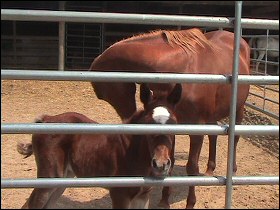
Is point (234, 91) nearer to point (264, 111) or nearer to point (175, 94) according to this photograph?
point (175, 94)

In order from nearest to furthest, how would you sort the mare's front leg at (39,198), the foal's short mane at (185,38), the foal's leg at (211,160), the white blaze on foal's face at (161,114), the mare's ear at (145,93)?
the white blaze on foal's face at (161,114) → the mare's ear at (145,93) → the mare's front leg at (39,198) → the foal's short mane at (185,38) → the foal's leg at (211,160)

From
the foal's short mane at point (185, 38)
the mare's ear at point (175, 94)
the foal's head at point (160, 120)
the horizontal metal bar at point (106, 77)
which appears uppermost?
the foal's short mane at point (185, 38)

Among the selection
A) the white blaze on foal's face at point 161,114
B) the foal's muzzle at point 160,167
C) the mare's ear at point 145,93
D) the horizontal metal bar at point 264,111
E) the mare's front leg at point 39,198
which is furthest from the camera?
the horizontal metal bar at point 264,111

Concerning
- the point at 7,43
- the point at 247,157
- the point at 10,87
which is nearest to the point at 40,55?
the point at 7,43

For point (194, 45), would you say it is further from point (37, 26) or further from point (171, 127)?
point (37, 26)

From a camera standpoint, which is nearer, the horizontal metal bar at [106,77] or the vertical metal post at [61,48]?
the horizontal metal bar at [106,77]

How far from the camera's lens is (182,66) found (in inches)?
141

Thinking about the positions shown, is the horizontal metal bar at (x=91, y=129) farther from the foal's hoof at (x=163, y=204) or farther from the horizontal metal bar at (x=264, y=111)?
the horizontal metal bar at (x=264, y=111)

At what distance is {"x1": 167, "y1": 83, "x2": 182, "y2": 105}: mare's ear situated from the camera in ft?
8.09

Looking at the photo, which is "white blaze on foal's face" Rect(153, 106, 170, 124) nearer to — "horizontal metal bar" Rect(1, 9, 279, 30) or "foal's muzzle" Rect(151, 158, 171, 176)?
"foal's muzzle" Rect(151, 158, 171, 176)

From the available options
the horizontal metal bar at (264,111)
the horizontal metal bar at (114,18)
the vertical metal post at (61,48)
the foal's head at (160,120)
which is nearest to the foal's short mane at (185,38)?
the foal's head at (160,120)

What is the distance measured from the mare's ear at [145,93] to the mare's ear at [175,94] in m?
0.12

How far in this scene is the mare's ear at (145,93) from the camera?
7.99 feet

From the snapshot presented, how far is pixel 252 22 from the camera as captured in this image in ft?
6.63
